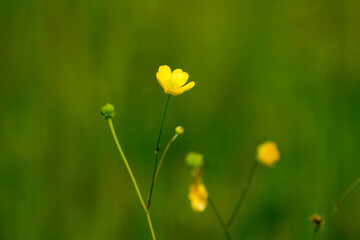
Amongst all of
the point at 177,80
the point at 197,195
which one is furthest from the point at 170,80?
the point at 197,195

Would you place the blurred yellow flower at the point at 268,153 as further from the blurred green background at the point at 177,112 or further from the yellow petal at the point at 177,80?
the blurred green background at the point at 177,112

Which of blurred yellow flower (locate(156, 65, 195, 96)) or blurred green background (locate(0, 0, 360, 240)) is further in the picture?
blurred green background (locate(0, 0, 360, 240))

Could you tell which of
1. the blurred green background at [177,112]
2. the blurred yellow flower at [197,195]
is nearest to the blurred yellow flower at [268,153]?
the blurred yellow flower at [197,195]

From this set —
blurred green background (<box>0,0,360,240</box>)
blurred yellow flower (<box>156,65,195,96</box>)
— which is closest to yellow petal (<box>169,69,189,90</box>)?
blurred yellow flower (<box>156,65,195,96</box>)

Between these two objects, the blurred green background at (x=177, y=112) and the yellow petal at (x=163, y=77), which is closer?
the yellow petal at (x=163, y=77)

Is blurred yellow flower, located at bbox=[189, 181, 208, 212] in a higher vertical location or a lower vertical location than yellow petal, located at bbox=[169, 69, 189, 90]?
lower

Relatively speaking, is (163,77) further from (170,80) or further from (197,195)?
(197,195)

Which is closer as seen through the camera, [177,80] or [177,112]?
[177,80]

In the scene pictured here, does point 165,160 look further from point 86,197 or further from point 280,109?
point 280,109

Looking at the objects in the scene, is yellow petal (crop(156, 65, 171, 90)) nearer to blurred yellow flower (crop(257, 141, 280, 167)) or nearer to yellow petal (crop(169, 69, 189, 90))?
yellow petal (crop(169, 69, 189, 90))

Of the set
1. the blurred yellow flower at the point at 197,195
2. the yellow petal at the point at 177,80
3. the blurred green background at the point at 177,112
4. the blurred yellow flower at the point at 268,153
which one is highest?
the yellow petal at the point at 177,80
